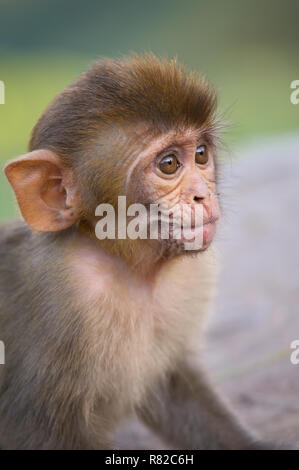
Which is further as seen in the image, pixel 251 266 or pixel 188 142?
pixel 251 266

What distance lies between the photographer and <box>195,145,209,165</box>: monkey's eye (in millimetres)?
4836

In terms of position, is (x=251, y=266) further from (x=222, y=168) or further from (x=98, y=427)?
(x=98, y=427)

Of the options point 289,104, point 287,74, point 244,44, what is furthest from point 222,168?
point 244,44

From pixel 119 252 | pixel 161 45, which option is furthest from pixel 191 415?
pixel 161 45

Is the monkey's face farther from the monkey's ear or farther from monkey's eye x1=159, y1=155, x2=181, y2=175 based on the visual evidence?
the monkey's ear

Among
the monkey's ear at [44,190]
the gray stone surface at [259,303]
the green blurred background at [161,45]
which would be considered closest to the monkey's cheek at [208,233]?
the gray stone surface at [259,303]

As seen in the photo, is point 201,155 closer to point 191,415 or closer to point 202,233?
point 202,233

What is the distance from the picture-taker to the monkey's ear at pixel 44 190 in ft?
15.1

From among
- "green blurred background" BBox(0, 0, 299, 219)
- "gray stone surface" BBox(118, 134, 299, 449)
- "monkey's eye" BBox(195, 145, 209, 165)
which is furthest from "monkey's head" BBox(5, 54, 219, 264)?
"green blurred background" BBox(0, 0, 299, 219)

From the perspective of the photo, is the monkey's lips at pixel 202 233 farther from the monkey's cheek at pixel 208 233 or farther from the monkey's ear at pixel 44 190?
the monkey's ear at pixel 44 190

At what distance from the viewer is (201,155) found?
486cm

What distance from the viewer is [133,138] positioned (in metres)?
4.62

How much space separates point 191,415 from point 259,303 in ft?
6.51
